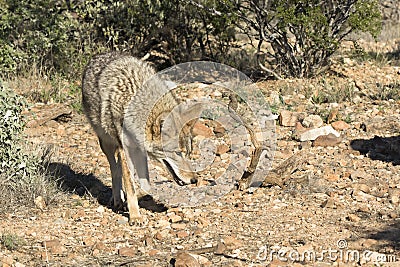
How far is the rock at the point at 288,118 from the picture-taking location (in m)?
8.66

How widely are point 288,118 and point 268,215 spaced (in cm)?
298

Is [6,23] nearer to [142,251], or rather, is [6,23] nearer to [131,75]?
A: [131,75]

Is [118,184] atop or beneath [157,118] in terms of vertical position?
beneath

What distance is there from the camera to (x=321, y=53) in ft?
35.9

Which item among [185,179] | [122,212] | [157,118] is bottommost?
[122,212]

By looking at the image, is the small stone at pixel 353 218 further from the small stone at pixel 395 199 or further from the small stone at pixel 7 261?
the small stone at pixel 7 261

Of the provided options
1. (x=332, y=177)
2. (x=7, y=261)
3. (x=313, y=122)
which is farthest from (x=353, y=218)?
(x=7, y=261)

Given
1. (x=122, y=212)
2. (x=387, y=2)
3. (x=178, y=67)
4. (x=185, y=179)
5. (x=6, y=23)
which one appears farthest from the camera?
(x=387, y=2)

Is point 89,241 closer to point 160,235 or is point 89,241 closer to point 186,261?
point 160,235

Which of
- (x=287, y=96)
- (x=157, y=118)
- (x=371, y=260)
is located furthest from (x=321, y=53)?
(x=371, y=260)

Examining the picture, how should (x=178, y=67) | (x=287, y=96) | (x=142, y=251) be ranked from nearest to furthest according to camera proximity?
(x=142, y=251) < (x=287, y=96) < (x=178, y=67)

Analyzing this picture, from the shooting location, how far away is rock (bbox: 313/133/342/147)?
7758 mm

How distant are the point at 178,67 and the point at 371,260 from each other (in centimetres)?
782

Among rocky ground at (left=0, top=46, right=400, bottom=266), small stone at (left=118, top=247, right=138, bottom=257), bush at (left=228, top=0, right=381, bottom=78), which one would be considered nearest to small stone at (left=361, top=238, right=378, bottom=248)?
rocky ground at (left=0, top=46, right=400, bottom=266)
